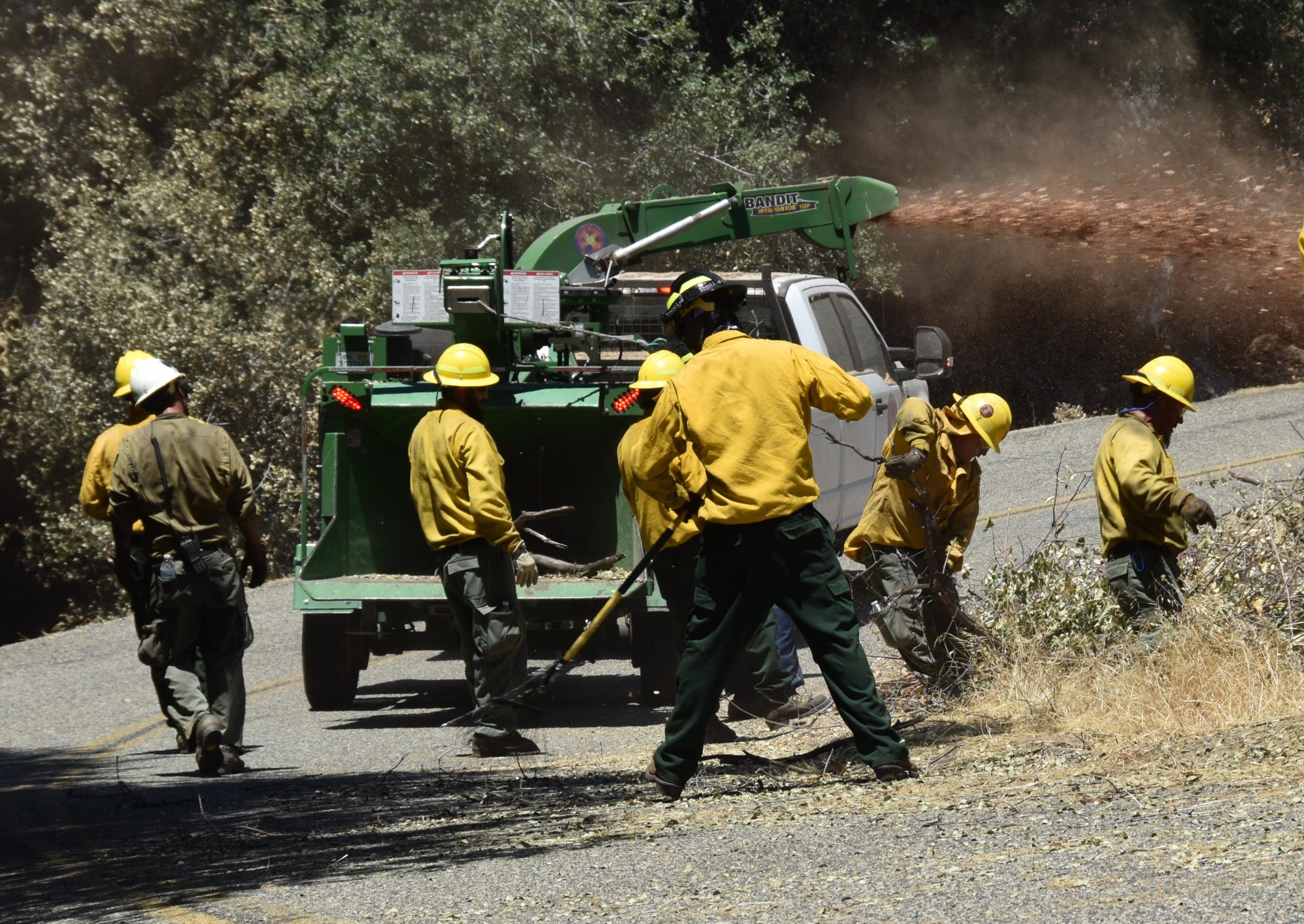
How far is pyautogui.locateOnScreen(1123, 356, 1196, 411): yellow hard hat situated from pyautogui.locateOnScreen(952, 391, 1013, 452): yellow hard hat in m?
0.77

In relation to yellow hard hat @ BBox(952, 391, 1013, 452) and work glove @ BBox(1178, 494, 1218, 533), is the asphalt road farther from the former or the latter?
yellow hard hat @ BBox(952, 391, 1013, 452)

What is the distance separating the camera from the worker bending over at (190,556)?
25.9ft

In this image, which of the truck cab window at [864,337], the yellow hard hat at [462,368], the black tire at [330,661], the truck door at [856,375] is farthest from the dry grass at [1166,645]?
the black tire at [330,661]

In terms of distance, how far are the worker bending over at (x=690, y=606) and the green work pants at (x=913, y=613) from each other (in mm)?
522

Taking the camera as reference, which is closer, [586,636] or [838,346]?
[586,636]

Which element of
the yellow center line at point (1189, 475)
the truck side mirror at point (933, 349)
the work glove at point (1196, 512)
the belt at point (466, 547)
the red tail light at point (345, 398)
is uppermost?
the red tail light at point (345, 398)

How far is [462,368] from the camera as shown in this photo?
8188mm

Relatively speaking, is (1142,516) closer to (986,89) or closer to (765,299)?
(765,299)

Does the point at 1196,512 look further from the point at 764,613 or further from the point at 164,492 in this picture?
the point at 164,492

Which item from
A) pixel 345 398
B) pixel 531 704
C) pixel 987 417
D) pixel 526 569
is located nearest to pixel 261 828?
pixel 526 569

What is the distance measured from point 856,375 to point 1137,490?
4.15 metres

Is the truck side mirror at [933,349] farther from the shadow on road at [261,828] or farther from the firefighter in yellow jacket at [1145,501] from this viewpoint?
the shadow on road at [261,828]

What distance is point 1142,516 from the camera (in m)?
7.25

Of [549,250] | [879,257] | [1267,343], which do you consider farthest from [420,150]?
[1267,343]
